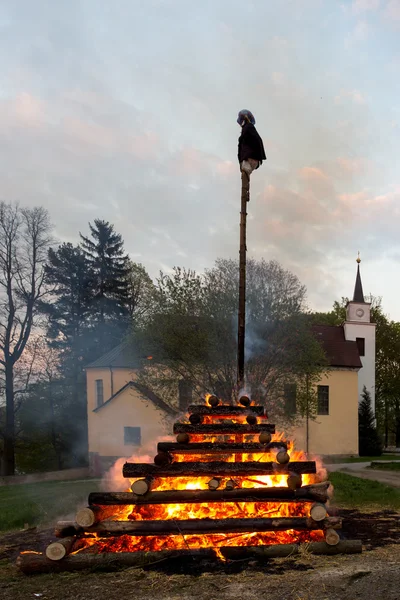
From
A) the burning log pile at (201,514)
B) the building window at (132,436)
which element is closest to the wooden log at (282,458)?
the burning log pile at (201,514)

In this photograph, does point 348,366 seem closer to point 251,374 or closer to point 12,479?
point 251,374

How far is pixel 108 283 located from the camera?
151 ft

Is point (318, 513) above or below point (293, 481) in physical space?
below

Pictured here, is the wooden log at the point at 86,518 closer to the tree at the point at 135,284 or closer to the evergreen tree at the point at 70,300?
the tree at the point at 135,284

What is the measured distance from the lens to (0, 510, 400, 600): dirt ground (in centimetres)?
496

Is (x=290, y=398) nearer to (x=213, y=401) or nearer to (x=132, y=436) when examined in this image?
(x=132, y=436)

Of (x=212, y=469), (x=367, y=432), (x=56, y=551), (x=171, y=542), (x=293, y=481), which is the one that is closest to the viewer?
(x=56, y=551)

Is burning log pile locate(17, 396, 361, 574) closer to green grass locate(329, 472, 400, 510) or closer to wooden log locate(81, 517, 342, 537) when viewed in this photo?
wooden log locate(81, 517, 342, 537)

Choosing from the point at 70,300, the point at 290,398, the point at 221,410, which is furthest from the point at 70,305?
the point at 221,410

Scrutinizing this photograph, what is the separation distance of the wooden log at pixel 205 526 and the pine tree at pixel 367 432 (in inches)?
1318

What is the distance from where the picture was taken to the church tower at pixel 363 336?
39.9 m

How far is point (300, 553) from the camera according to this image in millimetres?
6156

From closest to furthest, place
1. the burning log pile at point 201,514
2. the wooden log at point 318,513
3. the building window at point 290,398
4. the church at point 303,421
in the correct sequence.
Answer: the burning log pile at point 201,514 < the wooden log at point 318,513 < the building window at point 290,398 < the church at point 303,421

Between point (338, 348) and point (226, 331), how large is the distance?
18.8 m
